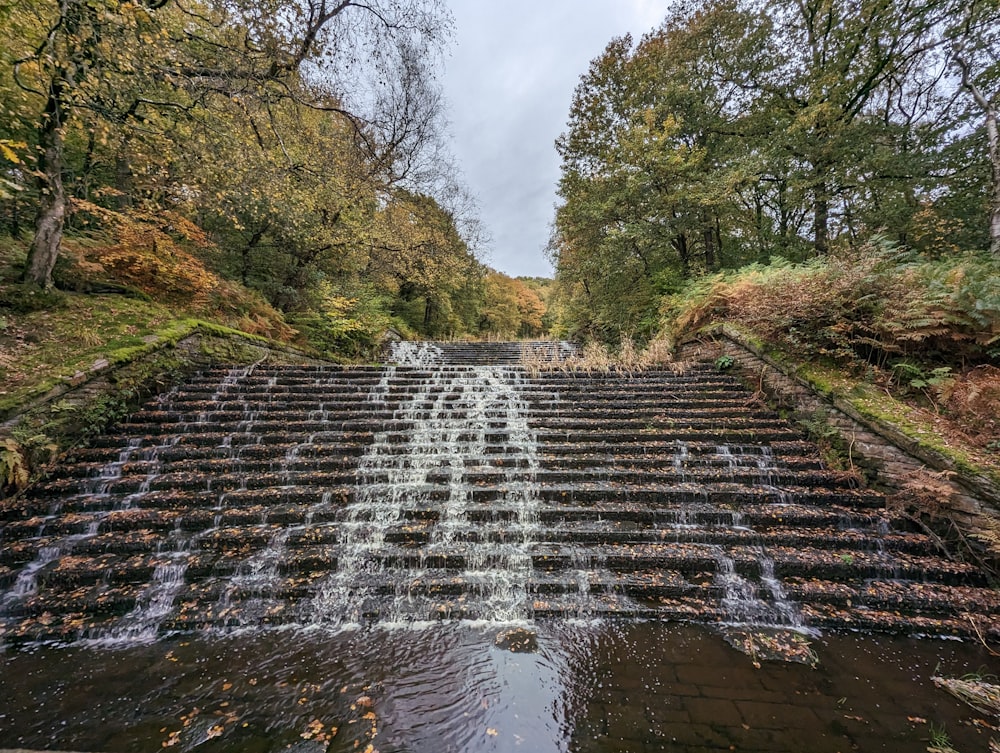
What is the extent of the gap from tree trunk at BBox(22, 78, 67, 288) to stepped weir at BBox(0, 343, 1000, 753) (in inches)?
117

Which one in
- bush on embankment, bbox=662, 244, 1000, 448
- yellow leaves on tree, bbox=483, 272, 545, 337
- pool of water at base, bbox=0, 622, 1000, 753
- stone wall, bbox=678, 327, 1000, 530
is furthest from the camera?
yellow leaves on tree, bbox=483, 272, 545, 337

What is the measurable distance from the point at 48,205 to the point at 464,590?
8.35 metres

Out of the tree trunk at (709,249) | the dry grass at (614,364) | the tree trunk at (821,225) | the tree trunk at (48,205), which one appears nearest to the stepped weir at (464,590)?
the dry grass at (614,364)

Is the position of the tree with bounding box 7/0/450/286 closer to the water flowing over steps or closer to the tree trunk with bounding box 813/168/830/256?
the water flowing over steps

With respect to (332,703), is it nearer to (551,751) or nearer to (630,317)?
(551,751)

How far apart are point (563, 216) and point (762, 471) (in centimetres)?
972

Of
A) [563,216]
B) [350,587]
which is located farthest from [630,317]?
[350,587]

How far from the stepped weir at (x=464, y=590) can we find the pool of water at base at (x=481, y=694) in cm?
2

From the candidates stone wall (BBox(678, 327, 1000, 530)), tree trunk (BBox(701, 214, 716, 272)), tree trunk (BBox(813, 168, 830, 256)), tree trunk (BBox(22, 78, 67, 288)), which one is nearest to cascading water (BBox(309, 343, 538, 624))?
stone wall (BBox(678, 327, 1000, 530))

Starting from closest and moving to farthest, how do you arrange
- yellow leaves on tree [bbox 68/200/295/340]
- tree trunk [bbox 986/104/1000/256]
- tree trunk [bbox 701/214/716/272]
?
tree trunk [bbox 986/104/1000/256]
yellow leaves on tree [bbox 68/200/295/340]
tree trunk [bbox 701/214/716/272]

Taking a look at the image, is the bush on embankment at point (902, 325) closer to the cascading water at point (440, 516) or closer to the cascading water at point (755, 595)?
the cascading water at point (755, 595)

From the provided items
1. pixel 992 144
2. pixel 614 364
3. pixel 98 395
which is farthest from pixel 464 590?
pixel 992 144

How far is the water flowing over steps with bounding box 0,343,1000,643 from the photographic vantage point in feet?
9.93

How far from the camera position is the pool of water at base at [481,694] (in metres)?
1.98
